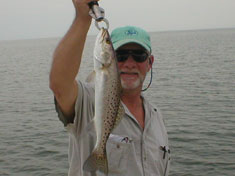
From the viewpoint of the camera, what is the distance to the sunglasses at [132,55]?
3.60m

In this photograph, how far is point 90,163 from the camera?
2.74 m

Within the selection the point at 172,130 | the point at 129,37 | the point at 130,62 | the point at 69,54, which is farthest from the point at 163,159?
the point at 172,130

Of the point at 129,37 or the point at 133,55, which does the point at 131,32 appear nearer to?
the point at 129,37

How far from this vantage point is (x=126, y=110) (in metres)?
3.55

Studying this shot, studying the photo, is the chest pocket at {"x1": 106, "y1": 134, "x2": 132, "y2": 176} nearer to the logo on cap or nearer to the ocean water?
the logo on cap

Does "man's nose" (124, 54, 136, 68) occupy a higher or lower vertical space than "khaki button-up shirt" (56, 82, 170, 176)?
higher

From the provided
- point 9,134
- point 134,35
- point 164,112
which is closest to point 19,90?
point 9,134

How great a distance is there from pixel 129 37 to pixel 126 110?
2.75 ft

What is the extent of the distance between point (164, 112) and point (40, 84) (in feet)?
41.4

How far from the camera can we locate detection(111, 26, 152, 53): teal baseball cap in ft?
11.8

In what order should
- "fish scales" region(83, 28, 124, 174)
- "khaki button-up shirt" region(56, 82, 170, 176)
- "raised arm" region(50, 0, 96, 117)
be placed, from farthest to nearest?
"khaki button-up shirt" region(56, 82, 170, 176) → "raised arm" region(50, 0, 96, 117) → "fish scales" region(83, 28, 124, 174)

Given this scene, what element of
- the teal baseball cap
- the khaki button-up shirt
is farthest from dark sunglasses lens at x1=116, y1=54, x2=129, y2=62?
the khaki button-up shirt

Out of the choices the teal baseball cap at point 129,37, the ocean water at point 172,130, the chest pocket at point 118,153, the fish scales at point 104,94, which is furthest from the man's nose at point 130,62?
the ocean water at point 172,130

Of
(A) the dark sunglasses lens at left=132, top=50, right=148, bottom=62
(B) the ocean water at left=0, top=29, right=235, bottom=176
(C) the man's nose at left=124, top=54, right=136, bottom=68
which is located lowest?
(B) the ocean water at left=0, top=29, right=235, bottom=176
